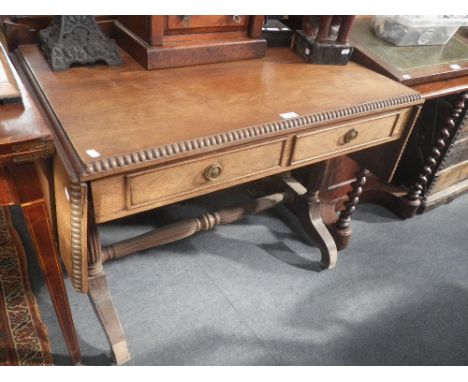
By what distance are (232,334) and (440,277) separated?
980 mm

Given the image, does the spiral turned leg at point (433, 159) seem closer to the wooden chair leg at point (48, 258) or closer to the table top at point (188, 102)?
the table top at point (188, 102)

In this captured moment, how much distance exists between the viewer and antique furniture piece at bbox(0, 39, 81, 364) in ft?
2.39

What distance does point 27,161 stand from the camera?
2.49ft

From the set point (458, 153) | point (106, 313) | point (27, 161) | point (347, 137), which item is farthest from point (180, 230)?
point (458, 153)

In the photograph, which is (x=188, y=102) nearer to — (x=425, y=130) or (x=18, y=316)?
(x=18, y=316)

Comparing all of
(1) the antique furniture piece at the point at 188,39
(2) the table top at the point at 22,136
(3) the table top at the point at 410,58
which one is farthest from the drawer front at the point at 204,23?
(2) the table top at the point at 22,136

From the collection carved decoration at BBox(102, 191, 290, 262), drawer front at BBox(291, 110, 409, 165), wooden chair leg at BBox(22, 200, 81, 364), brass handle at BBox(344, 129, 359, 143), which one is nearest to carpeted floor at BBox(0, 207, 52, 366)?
wooden chair leg at BBox(22, 200, 81, 364)

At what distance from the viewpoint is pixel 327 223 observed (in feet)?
6.32

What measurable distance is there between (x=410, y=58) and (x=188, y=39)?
838mm

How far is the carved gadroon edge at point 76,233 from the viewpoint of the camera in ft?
2.67

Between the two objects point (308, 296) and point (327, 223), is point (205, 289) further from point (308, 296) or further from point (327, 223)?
point (327, 223)

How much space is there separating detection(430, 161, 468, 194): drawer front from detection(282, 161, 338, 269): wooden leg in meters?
0.71

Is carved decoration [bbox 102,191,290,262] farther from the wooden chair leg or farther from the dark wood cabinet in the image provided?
the dark wood cabinet

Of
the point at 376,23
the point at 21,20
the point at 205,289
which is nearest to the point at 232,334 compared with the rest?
the point at 205,289
